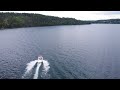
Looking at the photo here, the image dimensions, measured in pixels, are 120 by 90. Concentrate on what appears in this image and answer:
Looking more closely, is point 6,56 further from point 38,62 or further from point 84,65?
point 84,65

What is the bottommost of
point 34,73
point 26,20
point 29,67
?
point 26,20

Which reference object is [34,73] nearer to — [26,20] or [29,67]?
[29,67]

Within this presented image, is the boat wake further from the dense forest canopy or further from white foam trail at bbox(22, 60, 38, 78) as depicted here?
the dense forest canopy

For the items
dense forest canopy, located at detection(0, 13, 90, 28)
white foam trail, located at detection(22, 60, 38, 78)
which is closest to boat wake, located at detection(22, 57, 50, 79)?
white foam trail, located at detection(22, 60, 38, 78)

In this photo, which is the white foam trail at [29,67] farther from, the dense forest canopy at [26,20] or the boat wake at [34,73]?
the dense forest canopy at [26,20]

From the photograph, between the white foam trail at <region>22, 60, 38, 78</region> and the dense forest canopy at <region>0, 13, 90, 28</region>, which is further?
the dense forest canopy at <region>0, 13, 90, 28</region>

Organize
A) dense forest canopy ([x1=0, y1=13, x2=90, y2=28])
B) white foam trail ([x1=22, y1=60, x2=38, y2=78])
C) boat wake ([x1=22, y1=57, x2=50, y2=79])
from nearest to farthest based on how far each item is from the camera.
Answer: boat wake ([x1=22, y1=57, x2=50, y2=79]), white foam trail ([x1=22, y1=60, x2=38, y2=78]), dense forest canopy ([x1=0, y1=13, x2=90, y2=28])

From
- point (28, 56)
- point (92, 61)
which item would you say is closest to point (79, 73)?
point (92, 61)

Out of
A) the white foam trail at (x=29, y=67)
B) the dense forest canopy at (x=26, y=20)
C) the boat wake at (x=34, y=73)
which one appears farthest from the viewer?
the dense forest canopy at (x=26, y=20)

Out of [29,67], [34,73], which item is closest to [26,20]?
[29,67]

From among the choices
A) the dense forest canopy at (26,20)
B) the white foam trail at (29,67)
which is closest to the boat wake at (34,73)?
the white foam trail at (29,67)
